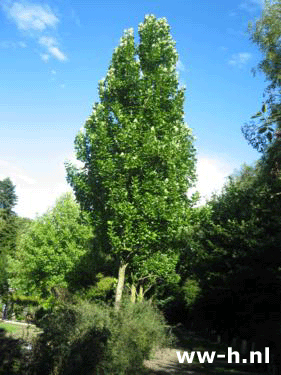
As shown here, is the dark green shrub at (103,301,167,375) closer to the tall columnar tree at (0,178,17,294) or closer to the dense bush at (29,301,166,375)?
the dense bush at (29,301,166,375)

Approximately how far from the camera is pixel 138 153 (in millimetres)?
16156

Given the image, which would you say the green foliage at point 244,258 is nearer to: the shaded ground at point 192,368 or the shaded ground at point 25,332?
the shaded ground at point 192,368

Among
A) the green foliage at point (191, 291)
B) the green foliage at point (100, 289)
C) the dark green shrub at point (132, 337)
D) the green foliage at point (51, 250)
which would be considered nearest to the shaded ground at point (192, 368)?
the dark green shrub at point (132, 337)

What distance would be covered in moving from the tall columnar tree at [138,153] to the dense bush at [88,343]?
405cm

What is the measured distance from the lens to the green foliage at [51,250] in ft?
102

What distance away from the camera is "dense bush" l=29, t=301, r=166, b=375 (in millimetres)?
10031

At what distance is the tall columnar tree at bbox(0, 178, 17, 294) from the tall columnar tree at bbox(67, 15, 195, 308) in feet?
95.6

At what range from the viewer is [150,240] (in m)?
16.3

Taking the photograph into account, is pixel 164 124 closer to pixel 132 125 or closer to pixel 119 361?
pixel 132 125

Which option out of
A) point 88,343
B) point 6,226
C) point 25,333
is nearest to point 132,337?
point 88,343

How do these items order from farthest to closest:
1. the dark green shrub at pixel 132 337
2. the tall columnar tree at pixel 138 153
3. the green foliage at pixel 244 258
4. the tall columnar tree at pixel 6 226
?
the tall columnar tree at pixel 6 226 → the green foliage at pixel 244 258 → the tall columnar tree at pixel 138 153 → the dark green shrub at pixel 132 337

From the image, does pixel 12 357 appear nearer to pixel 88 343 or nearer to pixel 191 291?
pixel 88 343

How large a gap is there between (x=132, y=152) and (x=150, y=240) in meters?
4.11

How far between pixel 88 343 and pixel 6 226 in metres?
57.1
